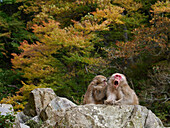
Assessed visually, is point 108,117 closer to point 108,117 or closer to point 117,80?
point 108,117

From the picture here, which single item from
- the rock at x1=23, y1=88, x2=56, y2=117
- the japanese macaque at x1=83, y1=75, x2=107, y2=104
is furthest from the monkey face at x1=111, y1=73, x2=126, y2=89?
the rock at x1=23, y1=88, x2=56, y2=117

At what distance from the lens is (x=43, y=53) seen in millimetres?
10562

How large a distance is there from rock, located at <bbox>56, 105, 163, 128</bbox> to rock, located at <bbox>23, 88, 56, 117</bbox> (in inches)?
163

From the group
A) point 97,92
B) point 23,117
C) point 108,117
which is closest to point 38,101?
point 23,117

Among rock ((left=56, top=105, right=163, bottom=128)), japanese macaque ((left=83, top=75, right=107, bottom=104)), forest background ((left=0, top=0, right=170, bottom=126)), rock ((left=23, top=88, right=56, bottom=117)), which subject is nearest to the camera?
rock ((left=56, top=105, right=163, bottom=128))

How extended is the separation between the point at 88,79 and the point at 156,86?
9.95 ft

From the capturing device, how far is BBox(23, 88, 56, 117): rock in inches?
334

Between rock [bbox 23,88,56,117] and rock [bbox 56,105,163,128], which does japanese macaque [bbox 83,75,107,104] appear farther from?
rock [bbox 23,88,56,117]

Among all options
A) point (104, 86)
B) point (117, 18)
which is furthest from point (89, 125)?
point (117, 18)

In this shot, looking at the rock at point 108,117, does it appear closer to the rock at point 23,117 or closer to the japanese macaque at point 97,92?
the japanese macaque at point 97,92

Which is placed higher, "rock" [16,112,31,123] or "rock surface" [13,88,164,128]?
"rock surface" [13,88,164,128]

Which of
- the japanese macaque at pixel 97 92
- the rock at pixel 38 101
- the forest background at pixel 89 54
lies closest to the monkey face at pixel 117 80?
the japanese macaque at pixel 97 92

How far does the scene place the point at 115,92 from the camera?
467cm

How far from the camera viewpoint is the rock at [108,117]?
4.30 metres
